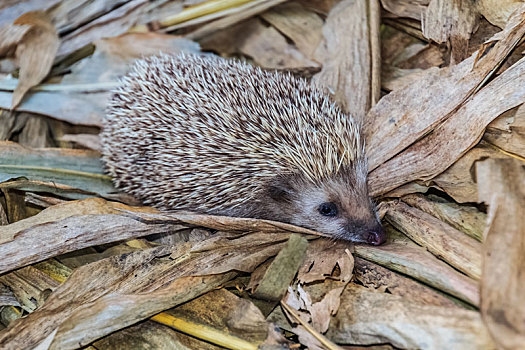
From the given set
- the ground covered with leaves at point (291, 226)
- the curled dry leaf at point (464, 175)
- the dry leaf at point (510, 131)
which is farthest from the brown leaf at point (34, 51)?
the dry leaf at point (510, 131)

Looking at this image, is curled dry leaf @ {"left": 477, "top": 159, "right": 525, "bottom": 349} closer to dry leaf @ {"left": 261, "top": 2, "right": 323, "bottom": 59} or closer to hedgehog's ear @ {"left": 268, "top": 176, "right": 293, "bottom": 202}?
hedgehog's ear @ {"left": 268, "top": 176, "right": 293, "bottom": 202}

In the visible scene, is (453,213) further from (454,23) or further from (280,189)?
(454,23)

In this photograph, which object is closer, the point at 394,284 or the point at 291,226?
the point at 394,284

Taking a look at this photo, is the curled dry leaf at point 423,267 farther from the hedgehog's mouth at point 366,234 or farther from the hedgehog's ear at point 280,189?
the hedgehog's ear at point 280,189

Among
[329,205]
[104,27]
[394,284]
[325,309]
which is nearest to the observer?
[325,309]

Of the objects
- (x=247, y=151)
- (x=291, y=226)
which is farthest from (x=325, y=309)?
(x=247, y=151)

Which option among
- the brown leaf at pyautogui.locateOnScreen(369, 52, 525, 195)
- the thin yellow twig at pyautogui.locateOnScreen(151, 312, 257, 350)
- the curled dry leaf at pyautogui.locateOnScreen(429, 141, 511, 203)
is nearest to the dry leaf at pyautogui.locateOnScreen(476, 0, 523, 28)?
the brown leaf at pyautogui.locateOnScreen(369, 52, 525, 195)

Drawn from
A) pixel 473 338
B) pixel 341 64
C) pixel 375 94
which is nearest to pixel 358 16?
pixel 341 64
